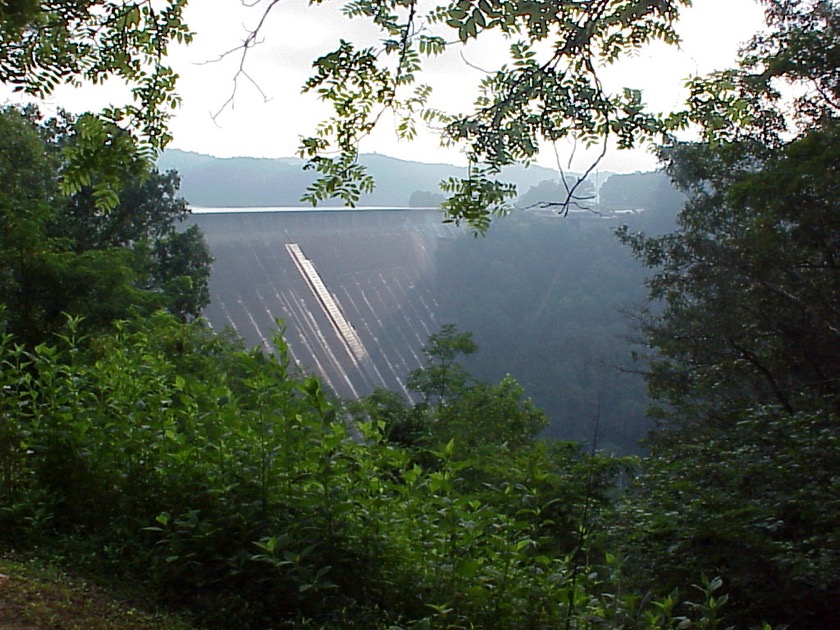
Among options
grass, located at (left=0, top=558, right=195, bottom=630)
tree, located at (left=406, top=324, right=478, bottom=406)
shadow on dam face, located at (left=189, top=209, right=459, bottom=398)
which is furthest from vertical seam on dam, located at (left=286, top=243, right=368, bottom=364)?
grass, located at (left=0, top=558, right=195, bottom=630)

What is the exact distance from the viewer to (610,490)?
6.20m

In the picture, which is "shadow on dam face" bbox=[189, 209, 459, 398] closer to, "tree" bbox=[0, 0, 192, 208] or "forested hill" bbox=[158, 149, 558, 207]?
"forested hill" bbox=[158, 149, 558, 207]

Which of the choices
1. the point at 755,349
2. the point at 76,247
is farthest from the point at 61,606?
the point at 76,247

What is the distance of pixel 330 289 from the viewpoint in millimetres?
21453

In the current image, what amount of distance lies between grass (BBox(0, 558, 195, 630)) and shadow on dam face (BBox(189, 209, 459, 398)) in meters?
13.7

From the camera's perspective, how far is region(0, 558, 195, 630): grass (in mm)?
1924

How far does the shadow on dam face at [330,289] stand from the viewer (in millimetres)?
18516

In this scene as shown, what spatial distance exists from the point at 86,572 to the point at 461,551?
3.39 feet

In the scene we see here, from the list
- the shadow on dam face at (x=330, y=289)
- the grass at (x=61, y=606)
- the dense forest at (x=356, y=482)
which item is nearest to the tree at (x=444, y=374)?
the shadow on dam face at (x=330, y=289)

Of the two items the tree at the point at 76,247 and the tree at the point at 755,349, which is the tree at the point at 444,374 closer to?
the tree at the point at 755,349

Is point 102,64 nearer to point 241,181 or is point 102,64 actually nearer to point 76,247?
point 76,247

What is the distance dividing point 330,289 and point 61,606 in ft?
64.2

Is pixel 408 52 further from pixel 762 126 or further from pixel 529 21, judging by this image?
pixel 762 126

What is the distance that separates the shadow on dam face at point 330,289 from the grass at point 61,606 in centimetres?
1369
